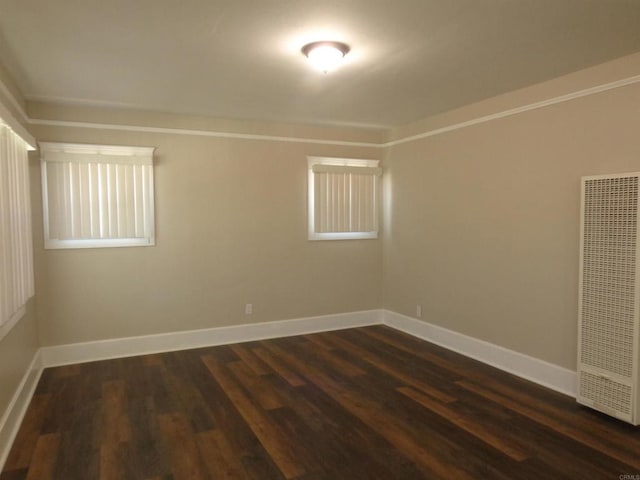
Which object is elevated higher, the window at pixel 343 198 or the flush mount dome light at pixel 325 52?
the flush mount dome light at pixel 325 52

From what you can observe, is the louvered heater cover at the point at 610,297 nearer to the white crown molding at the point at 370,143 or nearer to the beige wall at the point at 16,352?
the white crown molding at the point at 370,143

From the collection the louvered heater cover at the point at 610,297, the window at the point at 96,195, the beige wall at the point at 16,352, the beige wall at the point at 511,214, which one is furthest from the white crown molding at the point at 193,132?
the louvered heater cover at the point at 610,297

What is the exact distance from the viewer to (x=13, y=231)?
9.34 feet

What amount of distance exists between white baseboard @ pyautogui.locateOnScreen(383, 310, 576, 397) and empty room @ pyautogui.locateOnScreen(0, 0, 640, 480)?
0.08 feet

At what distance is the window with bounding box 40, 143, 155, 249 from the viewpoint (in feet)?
13.4

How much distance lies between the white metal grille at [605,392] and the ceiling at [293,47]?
224 centimetres

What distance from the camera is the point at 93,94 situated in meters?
3.81

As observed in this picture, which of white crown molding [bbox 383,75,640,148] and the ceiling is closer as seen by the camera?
the ceiling

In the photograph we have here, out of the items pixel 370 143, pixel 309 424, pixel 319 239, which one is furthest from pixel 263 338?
pixel 370 143

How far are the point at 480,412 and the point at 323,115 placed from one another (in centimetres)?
322

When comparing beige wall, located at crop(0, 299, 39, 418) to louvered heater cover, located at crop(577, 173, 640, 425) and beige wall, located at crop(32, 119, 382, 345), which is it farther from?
louvered heater cover, located at crop(577, 173, 640, 425)

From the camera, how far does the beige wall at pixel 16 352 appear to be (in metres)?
2.71

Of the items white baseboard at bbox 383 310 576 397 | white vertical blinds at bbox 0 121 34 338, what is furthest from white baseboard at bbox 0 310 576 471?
white vertical blinds at bbox 0 121 34 338

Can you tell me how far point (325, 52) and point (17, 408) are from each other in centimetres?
318
